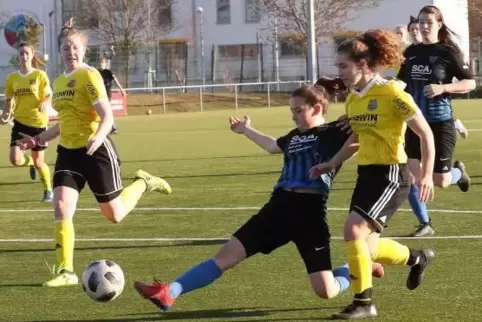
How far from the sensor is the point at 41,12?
217ft

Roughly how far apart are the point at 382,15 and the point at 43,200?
5229 cm

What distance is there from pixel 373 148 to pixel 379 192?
281 mm

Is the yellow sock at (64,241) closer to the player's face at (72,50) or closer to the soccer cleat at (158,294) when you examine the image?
the player's face at (72,50)

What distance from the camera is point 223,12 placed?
67.8 meters

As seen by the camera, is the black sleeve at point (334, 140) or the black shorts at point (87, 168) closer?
the black sleeve at point (334, 140)

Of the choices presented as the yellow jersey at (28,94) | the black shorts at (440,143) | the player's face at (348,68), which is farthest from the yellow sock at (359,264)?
the yellow jersey at (28,94)

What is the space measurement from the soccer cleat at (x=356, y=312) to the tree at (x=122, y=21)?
53.0 m

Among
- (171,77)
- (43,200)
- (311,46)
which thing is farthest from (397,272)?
(171,77)

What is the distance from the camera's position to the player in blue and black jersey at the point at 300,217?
270 inches

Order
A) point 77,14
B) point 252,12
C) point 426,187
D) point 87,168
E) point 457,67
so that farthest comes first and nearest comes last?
1. point 252,12
2. point 77,14
3. point 457,67
4. point 87,168
5. point 426,187

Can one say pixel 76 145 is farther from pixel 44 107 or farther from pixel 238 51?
pixel 238 51

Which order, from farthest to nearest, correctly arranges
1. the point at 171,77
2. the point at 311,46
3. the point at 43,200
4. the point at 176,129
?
the point at 171,77, the point at 311,46, the point at 176,129, the point at 43,200

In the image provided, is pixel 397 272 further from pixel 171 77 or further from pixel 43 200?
pixel 171 77

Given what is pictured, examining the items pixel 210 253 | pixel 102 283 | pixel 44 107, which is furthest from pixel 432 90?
pixel 44 107
